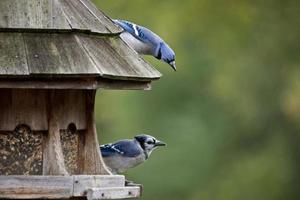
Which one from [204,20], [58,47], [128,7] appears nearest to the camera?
[58,47]

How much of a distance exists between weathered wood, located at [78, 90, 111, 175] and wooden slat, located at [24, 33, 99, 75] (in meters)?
0.40

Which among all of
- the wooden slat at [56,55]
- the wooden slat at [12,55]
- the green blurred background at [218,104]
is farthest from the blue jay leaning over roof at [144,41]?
the green blurred background at [218,104]

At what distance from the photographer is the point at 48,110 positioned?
655 cm

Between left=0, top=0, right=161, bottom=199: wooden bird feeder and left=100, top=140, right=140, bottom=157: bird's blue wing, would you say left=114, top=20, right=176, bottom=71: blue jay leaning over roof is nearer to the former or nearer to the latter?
left=100, top=140, right=140, bottom=157: bird's blue wing

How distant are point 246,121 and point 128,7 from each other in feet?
8.21

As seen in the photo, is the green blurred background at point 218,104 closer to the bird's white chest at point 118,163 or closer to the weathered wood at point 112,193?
the bird's white chest at point 118,163

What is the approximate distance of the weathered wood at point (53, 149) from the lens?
6.47 meters

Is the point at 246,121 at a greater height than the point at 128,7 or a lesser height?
lesser

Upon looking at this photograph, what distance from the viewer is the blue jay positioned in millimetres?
8578

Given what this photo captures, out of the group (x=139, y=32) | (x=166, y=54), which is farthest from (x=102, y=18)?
(x=166, y=54)

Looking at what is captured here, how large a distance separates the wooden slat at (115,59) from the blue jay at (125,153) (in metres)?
1.76

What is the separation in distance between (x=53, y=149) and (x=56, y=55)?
1.41ft

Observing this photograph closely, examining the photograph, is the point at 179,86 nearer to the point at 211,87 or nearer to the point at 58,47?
the point at 211,87

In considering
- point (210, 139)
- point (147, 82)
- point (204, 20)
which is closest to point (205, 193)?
point (210, 139)
